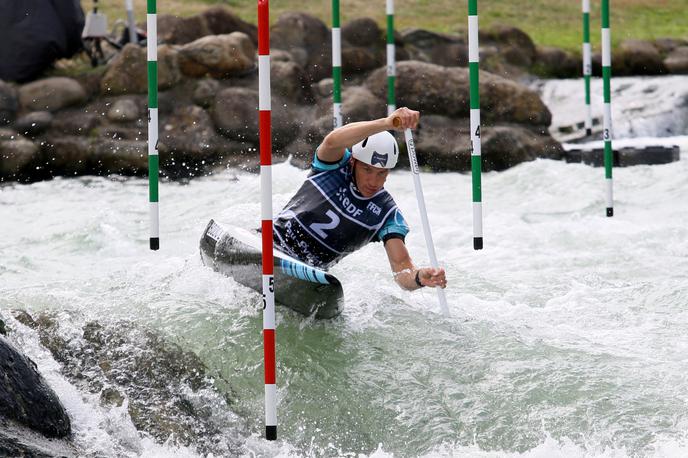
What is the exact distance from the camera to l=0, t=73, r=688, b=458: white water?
14.5 ft

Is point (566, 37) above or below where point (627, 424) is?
above

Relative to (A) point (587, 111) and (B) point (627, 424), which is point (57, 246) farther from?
(A) point (587, 111)

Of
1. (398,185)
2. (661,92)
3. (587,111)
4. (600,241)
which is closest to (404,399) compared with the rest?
(600,241)

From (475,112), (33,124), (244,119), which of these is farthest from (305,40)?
(475,112)

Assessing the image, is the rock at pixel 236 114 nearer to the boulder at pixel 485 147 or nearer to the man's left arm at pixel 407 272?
the boulder at pixel 485 147

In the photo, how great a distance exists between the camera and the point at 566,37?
716 inches

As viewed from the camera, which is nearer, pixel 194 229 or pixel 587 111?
pixel 194 229

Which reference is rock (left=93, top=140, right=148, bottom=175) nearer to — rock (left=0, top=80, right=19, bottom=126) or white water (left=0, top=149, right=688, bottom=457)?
rock (left=0, top=80, right=19, bottom=126)

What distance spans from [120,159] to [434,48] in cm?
549

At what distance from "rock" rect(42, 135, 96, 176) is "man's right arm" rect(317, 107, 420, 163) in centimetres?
744

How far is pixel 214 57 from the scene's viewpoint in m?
13.3

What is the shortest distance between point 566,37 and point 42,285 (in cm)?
1369

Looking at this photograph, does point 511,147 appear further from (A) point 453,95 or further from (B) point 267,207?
(B) point 267,207

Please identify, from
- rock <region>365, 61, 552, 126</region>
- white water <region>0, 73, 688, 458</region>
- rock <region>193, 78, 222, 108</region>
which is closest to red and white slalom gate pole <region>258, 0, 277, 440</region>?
white water <region>0, 73, 688, 458</region>
